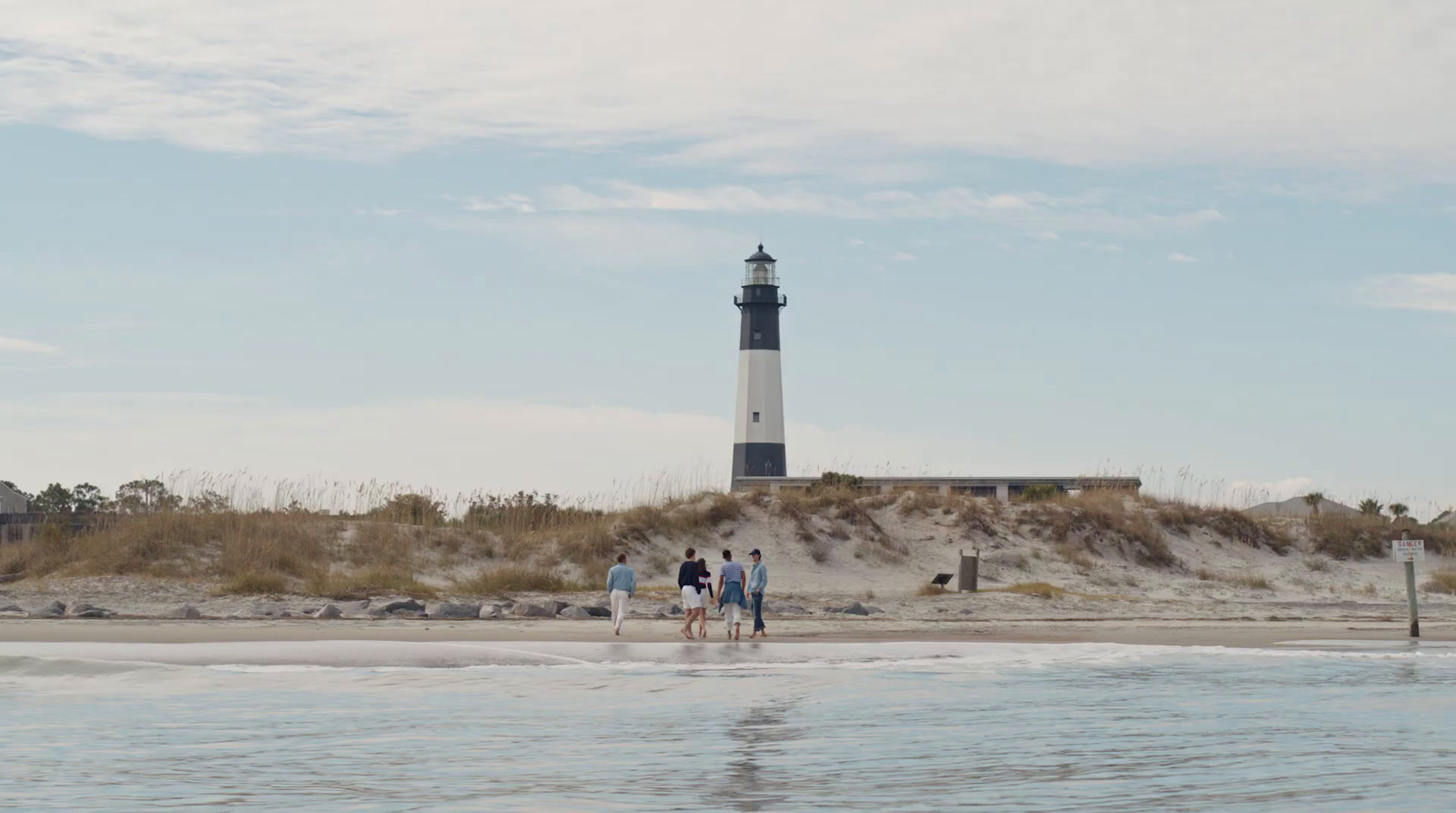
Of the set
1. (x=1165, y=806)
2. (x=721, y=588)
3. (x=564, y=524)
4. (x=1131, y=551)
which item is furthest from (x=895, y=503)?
(x=1165, y=806)

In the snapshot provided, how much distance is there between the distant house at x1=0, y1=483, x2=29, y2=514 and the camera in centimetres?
6157

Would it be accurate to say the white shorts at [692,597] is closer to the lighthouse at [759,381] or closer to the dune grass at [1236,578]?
the dune grass at [1236,578]

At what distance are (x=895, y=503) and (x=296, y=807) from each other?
119ft

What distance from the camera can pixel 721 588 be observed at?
1058 inches

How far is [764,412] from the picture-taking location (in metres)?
65.2

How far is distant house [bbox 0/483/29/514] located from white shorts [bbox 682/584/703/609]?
43.5m

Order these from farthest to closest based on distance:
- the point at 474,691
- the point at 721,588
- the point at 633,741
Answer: the point at 721,588 → the point at 474,691 → the point at 633,741

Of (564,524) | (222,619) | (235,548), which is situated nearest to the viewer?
(222,619)

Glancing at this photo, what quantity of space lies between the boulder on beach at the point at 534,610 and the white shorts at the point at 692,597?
214 inches

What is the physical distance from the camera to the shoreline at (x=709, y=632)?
26453 mm

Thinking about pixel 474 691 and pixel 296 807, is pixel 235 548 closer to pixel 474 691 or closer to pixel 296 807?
pixel 474 691

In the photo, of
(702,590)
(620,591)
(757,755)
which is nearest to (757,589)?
(702,590)

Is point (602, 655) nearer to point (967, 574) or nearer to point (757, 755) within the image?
point (757, 755)

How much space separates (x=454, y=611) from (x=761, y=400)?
1386 inches
